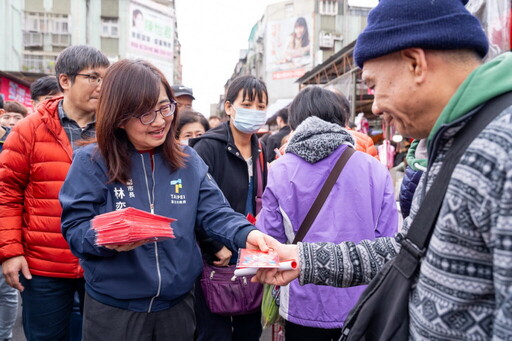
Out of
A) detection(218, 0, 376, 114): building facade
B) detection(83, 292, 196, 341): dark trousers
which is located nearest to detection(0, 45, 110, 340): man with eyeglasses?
detection(83, 292, 196, 341): dark trousers

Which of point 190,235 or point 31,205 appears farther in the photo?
point 31,205

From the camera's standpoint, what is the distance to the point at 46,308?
2.56 m

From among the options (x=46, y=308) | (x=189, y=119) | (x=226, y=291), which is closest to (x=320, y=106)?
(x=226, y=291)

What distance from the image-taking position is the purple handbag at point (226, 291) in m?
2.67

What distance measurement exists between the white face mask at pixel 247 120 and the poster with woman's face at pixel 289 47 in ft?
111

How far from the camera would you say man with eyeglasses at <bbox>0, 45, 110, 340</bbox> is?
2.57 metres

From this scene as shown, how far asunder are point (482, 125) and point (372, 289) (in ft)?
2.00

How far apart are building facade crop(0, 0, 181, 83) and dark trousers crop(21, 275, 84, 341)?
26568 millimetres

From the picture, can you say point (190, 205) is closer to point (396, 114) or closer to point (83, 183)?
point (83, 183)

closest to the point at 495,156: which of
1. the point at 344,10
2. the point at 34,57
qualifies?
the point at 34,57

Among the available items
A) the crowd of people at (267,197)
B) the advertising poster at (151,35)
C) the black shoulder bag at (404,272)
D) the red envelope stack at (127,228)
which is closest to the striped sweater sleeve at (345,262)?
the crowd of people at (267,197)

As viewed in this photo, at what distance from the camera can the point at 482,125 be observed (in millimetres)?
946

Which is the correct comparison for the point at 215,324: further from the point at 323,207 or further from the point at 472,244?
the point at 472,244

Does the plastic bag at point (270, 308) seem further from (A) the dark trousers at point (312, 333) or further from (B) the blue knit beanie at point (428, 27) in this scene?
(B) the blue knit beanie at point (428, 27)
